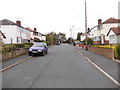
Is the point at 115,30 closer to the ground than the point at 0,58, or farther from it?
farther from it

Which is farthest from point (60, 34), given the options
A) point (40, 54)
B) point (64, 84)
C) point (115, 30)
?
point (64, 84)

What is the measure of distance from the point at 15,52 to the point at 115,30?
23.8m

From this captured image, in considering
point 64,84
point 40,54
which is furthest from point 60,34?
point 64,84

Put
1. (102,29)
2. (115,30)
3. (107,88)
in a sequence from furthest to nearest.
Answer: (102,29)
(115,30)
(107,88)

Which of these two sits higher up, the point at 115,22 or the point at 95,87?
the point at 115,22

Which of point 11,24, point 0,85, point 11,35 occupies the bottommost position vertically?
point 0,85

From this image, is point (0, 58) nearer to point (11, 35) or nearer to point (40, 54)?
point (40, 54)

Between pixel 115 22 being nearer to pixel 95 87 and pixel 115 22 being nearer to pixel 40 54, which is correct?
pixel 40 54

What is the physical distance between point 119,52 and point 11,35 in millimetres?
38714

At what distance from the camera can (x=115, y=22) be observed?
50.3 meters

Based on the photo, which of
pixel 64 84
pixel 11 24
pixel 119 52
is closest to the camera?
pixel 64 84

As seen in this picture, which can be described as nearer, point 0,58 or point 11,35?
point 0,58

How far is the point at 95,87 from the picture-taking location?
6.18 meters

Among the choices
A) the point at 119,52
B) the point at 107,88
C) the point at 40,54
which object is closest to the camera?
the point at 107,88
